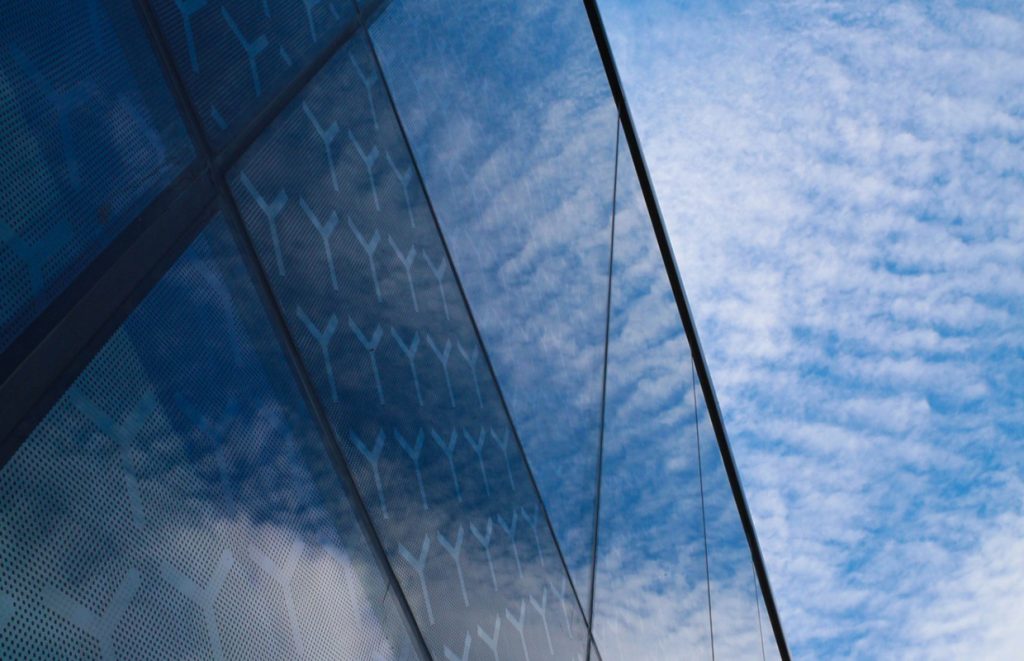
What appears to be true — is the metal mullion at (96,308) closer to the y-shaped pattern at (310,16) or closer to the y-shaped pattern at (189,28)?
the y-shaped pattern at (189,28)

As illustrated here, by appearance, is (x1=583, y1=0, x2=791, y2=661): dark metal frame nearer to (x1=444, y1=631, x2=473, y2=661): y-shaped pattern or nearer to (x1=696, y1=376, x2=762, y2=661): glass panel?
(x1=696, y1=376, x2=762, y2=661): glass panel

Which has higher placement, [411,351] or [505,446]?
[505,446]

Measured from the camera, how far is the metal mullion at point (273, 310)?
1952 mm

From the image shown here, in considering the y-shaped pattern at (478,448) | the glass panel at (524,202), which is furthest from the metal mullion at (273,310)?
the glass panel at (524,202)

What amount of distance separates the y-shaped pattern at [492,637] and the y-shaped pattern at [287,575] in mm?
1023

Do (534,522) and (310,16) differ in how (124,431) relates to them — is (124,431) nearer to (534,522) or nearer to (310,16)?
(310,16)

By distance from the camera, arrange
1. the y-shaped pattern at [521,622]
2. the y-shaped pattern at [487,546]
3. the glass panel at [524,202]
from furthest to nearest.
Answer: the glass panel at [524,202] < the y-shaped pattern at [521,622] < the y-shaped pattern at [487,546]

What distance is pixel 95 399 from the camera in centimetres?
137

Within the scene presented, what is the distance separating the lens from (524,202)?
4391mm

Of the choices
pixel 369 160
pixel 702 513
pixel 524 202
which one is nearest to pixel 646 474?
pixel 702 513

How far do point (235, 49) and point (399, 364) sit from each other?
973mm

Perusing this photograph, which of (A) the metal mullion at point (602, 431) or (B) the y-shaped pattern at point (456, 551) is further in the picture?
(A) the metal mullion at point (602, 431)

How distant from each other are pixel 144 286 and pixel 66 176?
0.22 meters

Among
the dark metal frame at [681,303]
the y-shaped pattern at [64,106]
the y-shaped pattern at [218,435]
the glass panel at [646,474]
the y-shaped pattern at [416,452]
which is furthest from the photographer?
the dark metal frame at [681,303]
